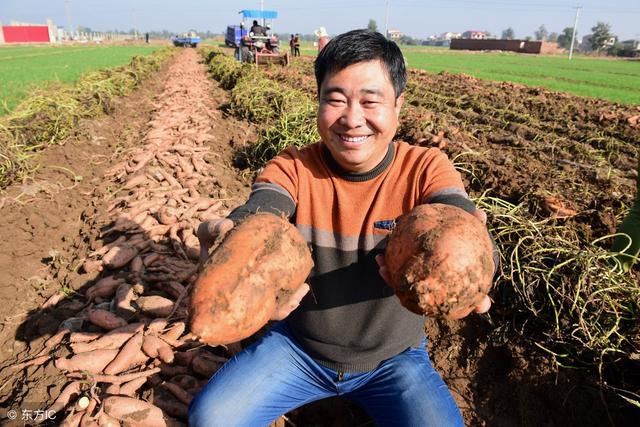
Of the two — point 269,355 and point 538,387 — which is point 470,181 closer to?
point 538,387

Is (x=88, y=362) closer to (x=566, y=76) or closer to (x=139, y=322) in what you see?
(x=139, y=322)

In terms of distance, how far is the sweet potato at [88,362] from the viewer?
1.94 m

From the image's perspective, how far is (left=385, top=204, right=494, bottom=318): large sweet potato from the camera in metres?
1.17

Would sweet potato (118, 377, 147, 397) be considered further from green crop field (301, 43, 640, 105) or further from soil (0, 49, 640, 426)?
green crop field (301, 43, 640, 105)

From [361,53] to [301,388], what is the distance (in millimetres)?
1385

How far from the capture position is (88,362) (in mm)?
1967

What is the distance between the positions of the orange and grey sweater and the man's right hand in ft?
0.68

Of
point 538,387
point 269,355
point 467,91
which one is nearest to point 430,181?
point 269,355

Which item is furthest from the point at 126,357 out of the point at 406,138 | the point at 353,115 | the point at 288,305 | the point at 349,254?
the point at 406,138

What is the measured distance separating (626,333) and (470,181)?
199 cm

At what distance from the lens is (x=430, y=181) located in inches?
61.9

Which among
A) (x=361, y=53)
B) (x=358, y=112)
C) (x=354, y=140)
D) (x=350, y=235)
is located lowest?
(x=350, y=235)

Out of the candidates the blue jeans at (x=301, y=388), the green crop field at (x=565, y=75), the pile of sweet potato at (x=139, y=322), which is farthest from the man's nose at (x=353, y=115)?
the green crop field at (x=565, y=75)

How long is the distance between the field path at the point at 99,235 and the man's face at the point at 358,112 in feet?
4.20
